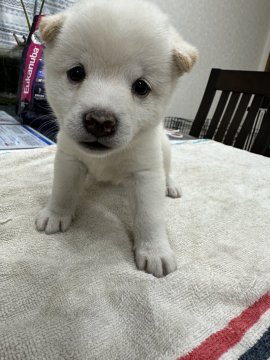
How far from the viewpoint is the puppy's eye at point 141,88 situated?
792mm

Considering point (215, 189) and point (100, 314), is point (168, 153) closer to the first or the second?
point (215, 189)

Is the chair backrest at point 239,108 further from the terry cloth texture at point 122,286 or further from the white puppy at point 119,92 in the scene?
the white puppy at point 119,92

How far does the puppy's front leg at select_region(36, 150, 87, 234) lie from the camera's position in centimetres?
92

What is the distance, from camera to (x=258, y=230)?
1.08 metres

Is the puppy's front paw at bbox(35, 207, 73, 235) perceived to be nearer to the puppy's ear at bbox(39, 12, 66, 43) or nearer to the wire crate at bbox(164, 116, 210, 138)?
the puppy's ear at bbox(39, 12, 66, 43)

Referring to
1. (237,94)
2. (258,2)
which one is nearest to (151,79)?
(237,94)

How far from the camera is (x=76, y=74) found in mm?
779

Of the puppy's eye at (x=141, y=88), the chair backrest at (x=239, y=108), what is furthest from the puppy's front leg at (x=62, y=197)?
the chair backrest at (x=239, y=108)

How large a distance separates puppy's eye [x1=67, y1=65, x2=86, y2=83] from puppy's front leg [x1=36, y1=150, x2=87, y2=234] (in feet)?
0.90

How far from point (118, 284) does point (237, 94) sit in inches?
80.9

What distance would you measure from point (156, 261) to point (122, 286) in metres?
0.12

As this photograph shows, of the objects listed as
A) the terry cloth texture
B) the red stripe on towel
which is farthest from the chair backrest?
the red stripe on towel

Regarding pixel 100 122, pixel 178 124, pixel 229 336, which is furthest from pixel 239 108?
pixel 229 336

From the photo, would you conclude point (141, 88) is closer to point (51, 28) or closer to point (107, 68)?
point (107, 68)
